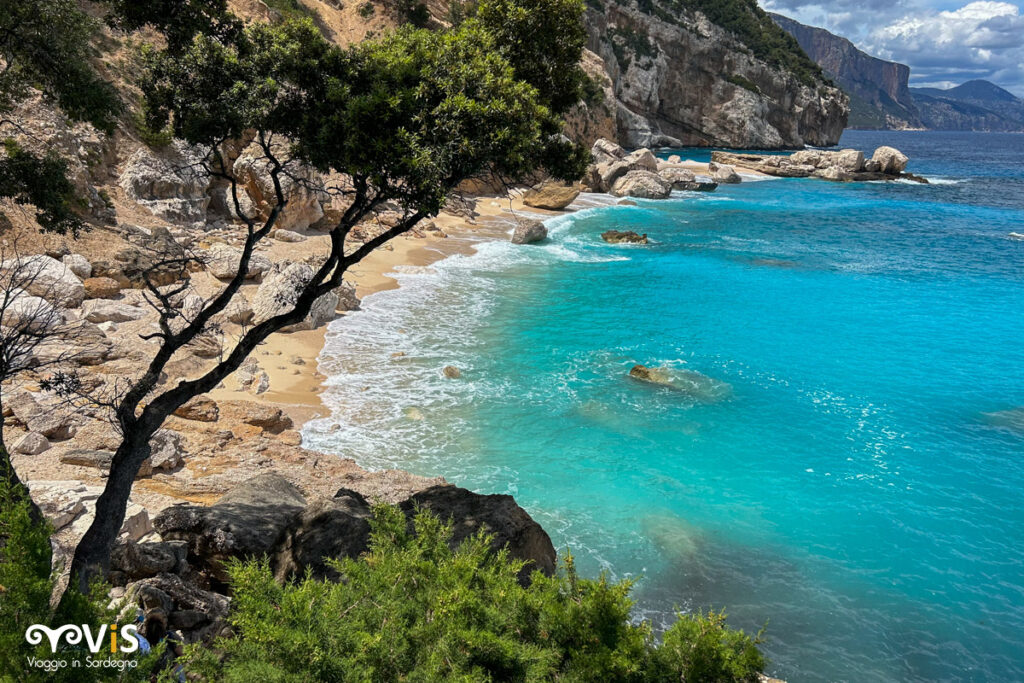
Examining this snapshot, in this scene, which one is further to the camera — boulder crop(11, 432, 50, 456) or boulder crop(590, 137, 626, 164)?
boulder crop(590, 137, 626, 164)

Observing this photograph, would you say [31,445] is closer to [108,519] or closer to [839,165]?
[108,519]

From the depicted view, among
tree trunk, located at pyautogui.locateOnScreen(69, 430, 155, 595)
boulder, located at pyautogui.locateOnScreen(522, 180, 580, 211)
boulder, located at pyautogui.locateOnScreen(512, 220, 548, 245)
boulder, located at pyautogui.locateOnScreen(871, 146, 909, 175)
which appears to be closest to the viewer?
tree trunk, located at pyautogui.locateOnScreen(69, 430, 155, 595)

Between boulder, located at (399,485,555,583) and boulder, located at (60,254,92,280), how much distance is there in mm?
14104

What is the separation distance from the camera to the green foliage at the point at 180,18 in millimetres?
9227

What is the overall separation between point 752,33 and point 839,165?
5429 cm

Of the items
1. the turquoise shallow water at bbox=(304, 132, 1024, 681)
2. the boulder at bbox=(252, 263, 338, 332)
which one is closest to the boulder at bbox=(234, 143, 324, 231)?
the turquoise shallow water at bbox=(304, 132, 1024, 681)

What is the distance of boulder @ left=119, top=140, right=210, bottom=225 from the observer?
1038 inches

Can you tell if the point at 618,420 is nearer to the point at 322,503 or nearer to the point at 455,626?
the point at 322,503

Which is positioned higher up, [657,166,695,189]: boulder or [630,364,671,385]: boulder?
[657,166,695,189]: boulder

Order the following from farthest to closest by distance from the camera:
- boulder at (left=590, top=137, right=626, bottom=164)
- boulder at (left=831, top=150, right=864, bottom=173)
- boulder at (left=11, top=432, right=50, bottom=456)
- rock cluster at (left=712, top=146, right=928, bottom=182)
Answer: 1. boulder at (left=831, top=150, right=864, bottom=173)
2. rock cluster at (left=712, top=146, right=928, bottom=182)
3. boulder at (left=590, top=137, right=626, bottom=164)
4. boulder at (left=11, top=432, right=50, bottom=456)

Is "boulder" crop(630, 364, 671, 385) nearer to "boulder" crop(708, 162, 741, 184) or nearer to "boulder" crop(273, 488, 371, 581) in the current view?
"boulder" crop(273, 488, 371, 581)

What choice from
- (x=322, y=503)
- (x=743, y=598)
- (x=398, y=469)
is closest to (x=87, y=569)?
(x=322, y=503)

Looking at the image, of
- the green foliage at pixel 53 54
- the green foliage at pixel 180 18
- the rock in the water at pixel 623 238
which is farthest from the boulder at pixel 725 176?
the green foliage at pixel 53 54

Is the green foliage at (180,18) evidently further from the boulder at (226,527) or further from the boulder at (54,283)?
the boulder at (54,283)
